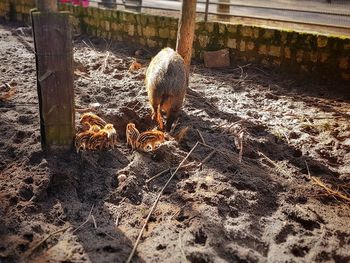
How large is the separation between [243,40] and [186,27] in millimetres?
2041

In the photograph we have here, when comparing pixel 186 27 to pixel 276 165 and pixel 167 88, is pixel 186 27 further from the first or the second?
pixel 276 165

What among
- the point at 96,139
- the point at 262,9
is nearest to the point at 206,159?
the point at 96,139

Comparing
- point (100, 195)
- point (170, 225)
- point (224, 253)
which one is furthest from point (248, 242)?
point (100, 195)

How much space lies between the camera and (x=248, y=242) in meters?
3.07

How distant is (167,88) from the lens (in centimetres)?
472

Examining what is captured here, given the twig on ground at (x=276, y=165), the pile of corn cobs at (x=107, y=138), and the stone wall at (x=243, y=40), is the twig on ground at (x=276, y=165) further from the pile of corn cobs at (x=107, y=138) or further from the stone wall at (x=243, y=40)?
the stone wall at (x=243, y=40)

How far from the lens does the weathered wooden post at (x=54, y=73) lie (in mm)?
3541

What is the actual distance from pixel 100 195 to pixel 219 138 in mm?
1810

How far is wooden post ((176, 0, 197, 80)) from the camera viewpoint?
5805mm

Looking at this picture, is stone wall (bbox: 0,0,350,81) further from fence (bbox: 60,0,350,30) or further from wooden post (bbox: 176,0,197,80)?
wooden post (bbox: 176,0,197,80)

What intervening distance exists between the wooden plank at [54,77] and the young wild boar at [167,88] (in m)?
1.24

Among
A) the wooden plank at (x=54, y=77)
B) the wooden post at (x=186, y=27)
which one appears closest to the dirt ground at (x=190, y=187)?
the wooden plank at (x=54, y=77)

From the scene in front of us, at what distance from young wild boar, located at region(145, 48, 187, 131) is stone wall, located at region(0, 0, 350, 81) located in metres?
2.97

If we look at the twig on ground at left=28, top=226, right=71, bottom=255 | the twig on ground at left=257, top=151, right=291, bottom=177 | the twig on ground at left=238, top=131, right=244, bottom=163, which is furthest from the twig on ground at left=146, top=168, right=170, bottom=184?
the twig on ground at left=257, top=151, right=291, bottom=177
